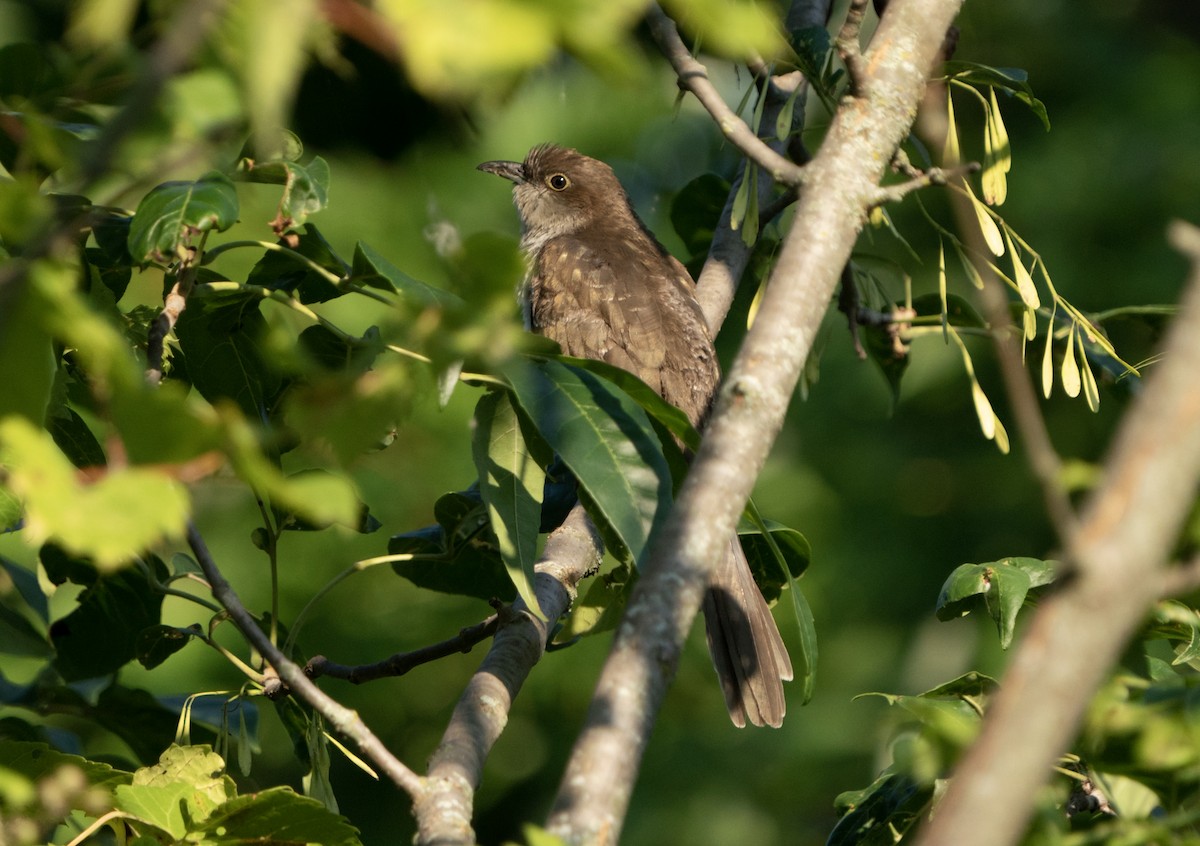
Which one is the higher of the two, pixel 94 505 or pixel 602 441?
pixel 94 505

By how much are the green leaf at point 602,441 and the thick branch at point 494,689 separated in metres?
0.41

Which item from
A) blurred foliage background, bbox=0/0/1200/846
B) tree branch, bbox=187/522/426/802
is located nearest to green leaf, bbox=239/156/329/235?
tree branch, bbox=187/522/426/802

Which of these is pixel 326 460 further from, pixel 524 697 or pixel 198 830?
pixel 524 697

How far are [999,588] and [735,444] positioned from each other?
0.78 m

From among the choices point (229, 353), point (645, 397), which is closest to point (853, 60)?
point (645, 397)

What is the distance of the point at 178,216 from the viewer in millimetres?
1698

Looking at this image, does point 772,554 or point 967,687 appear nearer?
point 967,687

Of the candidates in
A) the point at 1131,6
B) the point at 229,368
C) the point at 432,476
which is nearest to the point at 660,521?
the point at 229,368

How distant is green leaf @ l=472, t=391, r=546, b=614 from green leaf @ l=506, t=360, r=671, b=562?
14 centimetres

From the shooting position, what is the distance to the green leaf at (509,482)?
69.4 inches

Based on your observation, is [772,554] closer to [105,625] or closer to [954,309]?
[954,309]

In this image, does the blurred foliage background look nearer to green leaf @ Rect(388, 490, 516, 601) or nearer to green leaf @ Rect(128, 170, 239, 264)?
green leaf @ Rect(388, 490, 516, 601)

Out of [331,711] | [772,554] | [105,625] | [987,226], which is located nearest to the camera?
[331,711]

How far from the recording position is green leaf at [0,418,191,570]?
3.14 feet
